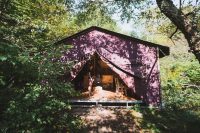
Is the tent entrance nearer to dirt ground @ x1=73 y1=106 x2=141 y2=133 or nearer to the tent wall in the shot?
the tent wall

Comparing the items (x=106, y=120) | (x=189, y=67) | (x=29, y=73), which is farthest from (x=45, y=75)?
(x=189, y=67)

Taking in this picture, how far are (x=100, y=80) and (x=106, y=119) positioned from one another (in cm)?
444

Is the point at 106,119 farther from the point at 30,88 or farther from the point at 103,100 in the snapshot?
the point at 30,88

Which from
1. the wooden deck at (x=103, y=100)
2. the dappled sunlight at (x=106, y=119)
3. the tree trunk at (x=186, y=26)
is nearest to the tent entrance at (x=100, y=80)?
the wooden deck at (x=103, y=100)

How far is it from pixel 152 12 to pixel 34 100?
9557mm

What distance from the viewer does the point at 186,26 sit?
8.90 meters

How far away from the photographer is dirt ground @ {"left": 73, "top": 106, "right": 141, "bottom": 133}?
520 inches

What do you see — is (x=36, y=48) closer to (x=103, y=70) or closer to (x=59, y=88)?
(x=59, y=88)

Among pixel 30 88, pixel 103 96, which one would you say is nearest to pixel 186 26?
pixel 30 88

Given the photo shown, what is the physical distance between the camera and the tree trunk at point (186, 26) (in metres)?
8.65

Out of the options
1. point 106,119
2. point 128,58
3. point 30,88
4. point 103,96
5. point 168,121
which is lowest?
point 168,121

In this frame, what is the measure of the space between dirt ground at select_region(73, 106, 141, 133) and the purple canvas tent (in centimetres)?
232

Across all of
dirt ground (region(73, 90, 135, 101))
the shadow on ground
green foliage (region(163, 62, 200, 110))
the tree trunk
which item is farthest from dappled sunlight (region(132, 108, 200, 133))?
the tree trunk

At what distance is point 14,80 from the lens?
31.7 feet
